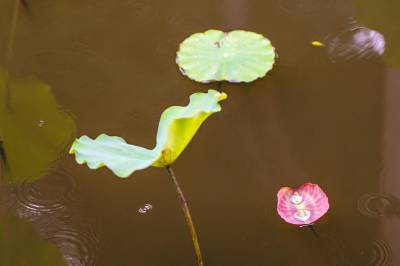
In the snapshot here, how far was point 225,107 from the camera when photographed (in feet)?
6.10

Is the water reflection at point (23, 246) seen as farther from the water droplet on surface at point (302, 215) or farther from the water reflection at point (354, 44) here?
the water reflection at point (354, 44)

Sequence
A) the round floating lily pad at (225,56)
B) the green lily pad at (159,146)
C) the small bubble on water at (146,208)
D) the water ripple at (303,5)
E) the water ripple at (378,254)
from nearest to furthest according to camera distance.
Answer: the green lily pad at (159,146), the water ripple at (378,254), the small bubble on water at (146,208), the round floating lily pad at (225,56), the water ripple at (303,5)

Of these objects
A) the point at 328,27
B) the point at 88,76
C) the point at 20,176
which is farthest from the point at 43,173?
the point at 328,27

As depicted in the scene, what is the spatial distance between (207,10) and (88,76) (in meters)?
0.54

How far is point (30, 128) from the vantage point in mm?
1818

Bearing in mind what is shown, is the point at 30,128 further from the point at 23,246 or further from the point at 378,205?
the point at 378,205

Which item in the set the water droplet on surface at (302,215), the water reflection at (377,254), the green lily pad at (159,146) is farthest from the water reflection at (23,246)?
the water reflection at (377,254)

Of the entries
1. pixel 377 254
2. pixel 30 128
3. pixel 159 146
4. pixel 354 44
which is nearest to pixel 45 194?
pixel 30 128

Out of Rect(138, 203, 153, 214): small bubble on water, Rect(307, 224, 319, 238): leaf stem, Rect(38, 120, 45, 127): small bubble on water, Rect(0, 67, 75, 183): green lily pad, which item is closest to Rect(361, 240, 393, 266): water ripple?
Rect(307, 224, 319, 238): leaf stem

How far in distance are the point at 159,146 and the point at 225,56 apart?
0.70 m

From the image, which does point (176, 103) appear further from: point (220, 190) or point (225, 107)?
point (220, 190)

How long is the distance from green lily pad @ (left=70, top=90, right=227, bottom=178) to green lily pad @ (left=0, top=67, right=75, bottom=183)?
42 centimetres

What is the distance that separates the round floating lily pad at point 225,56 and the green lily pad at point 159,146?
1.69 feet

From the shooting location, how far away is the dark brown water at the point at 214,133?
5.15 ft
